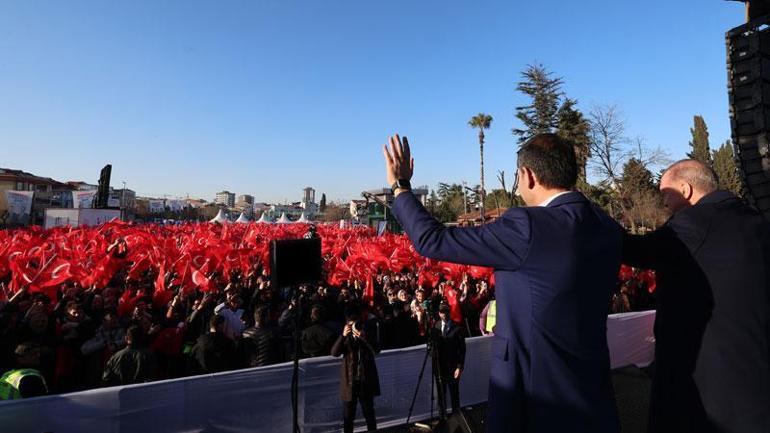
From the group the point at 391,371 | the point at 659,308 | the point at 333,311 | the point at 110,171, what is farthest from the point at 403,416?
the point at 110,171

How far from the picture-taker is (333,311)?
8.12 metres

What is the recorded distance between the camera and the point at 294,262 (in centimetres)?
323

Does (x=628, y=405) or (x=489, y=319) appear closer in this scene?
(x=628, y=405)

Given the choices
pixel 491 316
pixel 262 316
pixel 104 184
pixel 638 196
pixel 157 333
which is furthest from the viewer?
pixel 638 196

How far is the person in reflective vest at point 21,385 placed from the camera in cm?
378

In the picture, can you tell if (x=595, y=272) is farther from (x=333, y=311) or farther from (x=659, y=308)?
(x=333, y=311)

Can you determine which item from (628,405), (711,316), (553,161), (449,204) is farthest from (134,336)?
(449,204)

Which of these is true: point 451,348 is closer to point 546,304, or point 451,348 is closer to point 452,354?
point 452,354

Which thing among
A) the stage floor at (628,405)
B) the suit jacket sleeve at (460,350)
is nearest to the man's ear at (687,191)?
the stage floor at (628,405)

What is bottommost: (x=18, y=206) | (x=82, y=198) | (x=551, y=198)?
(x=551, y=198)

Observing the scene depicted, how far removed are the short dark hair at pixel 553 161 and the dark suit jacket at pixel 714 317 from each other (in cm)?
54

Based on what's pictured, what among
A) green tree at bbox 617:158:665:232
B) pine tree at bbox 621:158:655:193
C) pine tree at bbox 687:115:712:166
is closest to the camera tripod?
green tree at bbox 617:158:665:232

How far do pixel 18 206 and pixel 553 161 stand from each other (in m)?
41.4

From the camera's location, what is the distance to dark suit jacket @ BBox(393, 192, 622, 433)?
1528 mm
